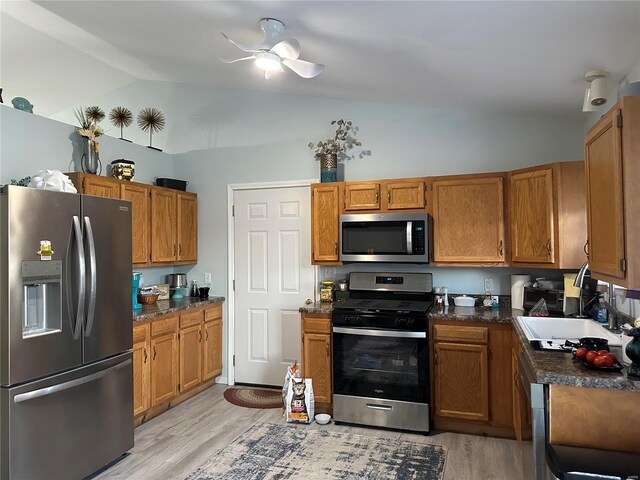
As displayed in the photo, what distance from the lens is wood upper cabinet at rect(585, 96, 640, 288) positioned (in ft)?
5.24

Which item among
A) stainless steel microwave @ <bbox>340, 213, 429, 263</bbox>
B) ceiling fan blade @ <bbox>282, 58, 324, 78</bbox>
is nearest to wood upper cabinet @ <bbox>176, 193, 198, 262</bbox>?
stainless steel microwave @ <bbox>340, 213, 429, 263</bbox>

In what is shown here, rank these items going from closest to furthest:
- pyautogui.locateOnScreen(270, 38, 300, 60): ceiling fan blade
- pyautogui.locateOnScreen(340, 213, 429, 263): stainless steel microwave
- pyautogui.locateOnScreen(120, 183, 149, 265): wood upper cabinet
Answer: pyautogui.locateOnScreen(270, 38, 300, 60): ceiling fan blade, pyautogui.locateOnScreen(340, 213, 429, 263): stainless steel microwave, pyautogui.locateOnScreen(120, 183, 149, 265): wood upper cabinet

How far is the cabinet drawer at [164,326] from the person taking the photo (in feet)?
11.6

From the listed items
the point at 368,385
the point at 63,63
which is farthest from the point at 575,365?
the point at 63,63

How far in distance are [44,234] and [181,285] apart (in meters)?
2.20

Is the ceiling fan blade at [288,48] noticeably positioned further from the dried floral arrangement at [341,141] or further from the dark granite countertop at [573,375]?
the dark granite countertop at [573,375]

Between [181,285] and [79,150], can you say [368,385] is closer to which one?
[181,285]

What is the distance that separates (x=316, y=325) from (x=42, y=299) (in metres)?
2.00

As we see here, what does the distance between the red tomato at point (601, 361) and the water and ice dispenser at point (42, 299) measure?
273cm

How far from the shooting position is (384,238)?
3.64 metres

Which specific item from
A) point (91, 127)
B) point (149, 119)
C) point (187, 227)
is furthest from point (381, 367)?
point (149, 119)

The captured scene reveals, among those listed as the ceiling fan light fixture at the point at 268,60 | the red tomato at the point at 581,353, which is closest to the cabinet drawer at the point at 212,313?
the ceiling fan light fixture at the point at 268,60

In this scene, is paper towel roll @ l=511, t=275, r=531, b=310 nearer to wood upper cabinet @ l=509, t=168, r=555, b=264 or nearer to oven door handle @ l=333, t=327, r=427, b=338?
wood upper cabinet @ l=509, t=168, r=555, b=264

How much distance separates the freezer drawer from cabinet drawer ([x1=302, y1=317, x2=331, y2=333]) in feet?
4.57
